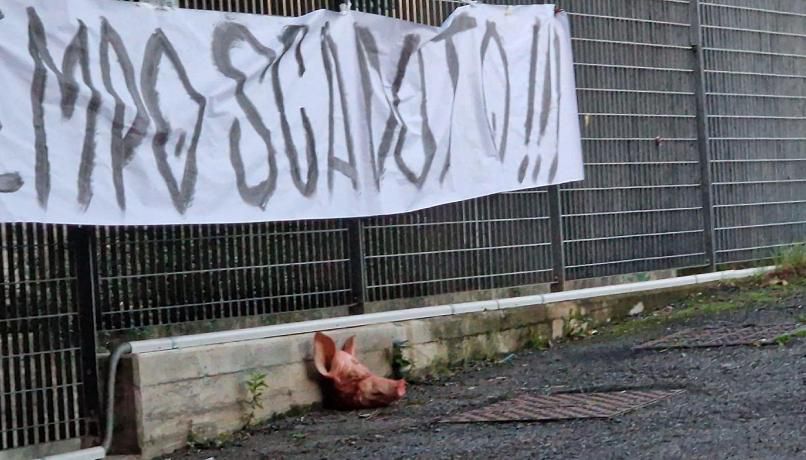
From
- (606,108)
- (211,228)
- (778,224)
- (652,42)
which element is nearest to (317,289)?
(211,228)

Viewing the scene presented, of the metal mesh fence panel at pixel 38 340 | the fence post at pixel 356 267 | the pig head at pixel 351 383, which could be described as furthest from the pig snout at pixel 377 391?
the metal mesh fence panel at pixel 38 340

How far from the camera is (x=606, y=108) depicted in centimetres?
945

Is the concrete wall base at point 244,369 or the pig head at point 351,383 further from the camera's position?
the pig head at point 351,383

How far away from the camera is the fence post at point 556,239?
8945 mm

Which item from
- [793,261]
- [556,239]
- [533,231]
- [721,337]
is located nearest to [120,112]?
[533,231]

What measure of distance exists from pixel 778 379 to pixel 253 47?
336cm

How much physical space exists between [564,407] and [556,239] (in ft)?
9.31

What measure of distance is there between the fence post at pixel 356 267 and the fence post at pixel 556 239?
1.95 m

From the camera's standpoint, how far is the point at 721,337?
7832 millimetres

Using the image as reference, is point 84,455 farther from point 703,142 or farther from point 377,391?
point 703,142

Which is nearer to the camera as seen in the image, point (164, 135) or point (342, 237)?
point (164, 135)

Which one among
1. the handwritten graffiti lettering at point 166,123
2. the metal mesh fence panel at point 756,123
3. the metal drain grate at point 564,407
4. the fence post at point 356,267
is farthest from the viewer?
the metal mesh fence panel at point 756,123

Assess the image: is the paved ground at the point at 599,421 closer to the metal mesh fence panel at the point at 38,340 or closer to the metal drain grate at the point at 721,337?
the metal drain grate at the point at 721,337

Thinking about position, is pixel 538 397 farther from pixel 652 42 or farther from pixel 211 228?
pixel 652 42
